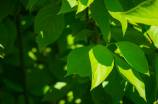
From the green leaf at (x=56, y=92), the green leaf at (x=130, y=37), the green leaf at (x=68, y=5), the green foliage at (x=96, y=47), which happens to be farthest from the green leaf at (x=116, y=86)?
the green leaf at (x=56, y=92)

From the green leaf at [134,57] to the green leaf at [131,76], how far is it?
0.03 m

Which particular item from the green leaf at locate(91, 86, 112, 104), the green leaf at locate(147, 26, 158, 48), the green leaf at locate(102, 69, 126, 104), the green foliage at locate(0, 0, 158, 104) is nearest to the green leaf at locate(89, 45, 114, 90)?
the green foliage at locate(0, 0, 158, 104)

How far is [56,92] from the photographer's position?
141 cm

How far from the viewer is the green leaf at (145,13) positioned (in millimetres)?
623

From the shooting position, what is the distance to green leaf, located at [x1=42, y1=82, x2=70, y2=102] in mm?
1377

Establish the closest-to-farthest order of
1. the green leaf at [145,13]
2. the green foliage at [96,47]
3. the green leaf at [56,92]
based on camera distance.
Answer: the green leaf at [145,13], the green foliage at [96,47], the green leaf at [56,92]

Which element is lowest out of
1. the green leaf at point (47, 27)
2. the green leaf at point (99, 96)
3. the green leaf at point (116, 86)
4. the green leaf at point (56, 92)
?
the green leaf at point (56, 92)

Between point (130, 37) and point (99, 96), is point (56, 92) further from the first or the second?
point (130, 37)

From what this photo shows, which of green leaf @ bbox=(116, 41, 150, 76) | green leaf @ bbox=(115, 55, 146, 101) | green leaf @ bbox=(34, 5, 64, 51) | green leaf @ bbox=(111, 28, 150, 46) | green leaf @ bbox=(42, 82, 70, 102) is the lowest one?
green leaf @ bbox=(42, 82, 70, 102)

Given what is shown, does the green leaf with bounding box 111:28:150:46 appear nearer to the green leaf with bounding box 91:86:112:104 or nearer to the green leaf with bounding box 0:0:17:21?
the green leaf with bounding box 91:86:112:104

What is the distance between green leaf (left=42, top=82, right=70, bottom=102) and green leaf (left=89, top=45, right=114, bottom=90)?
66 centimetres

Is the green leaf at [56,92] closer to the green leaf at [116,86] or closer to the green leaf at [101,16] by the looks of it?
the green leaf at [116,86]

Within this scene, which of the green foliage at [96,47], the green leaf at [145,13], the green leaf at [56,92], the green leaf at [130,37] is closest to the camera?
the green leaf at [145,13]

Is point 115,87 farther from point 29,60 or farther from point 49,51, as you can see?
point 49,51
